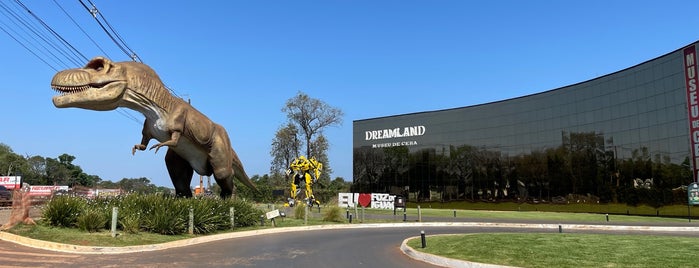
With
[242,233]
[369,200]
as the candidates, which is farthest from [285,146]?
[242,233]

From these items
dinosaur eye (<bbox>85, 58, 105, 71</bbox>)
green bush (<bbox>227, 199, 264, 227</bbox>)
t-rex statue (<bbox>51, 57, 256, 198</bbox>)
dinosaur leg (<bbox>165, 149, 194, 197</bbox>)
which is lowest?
green bush (<bbox>227, 199, 264, 227</bbox>)

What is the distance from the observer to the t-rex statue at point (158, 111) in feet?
44.4

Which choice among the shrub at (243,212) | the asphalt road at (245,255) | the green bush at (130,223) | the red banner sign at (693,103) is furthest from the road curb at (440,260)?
the red banner sign at (693,103)

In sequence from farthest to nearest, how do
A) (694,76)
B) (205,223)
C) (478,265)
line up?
(694,76)
(205,223)
(478,265)

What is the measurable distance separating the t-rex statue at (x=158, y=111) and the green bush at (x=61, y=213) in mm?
2378

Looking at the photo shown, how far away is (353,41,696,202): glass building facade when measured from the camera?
3284 cm

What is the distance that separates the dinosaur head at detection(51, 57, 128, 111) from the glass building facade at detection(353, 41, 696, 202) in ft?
109

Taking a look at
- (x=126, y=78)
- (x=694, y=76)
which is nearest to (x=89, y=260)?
(x=126, y=78)

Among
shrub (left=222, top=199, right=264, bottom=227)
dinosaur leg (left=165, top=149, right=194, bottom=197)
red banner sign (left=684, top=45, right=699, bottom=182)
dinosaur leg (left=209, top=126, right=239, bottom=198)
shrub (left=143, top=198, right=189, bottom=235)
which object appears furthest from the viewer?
red banner sign (left=684, top=45, right=699, bottom=182)

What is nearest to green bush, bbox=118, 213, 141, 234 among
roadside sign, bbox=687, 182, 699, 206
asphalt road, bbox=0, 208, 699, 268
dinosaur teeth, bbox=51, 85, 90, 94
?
asphalt road, bbox=0, 208, 699, 268

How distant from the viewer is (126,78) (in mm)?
14156

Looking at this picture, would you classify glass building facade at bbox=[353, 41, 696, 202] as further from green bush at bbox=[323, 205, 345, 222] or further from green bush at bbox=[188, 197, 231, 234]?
green bush at bbox=[188, 197, 231, 234]

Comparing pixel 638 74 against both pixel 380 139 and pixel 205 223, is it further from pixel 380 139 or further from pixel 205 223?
pixel 205 223

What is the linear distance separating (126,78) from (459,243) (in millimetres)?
10681
